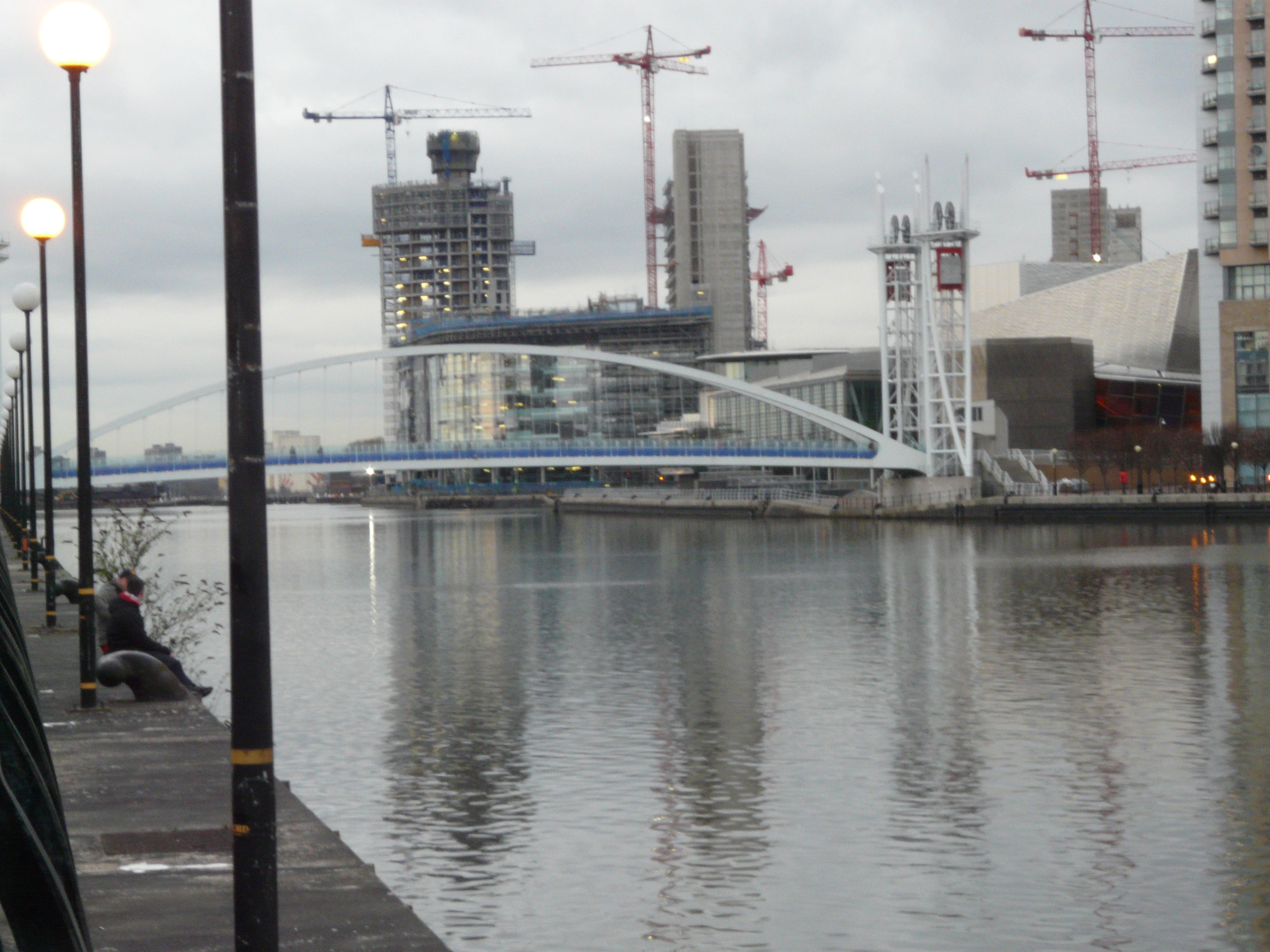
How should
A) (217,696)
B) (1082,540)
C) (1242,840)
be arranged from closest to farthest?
(1242,840) → (217,696) → (1082,540)

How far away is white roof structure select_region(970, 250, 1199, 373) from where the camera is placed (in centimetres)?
12350

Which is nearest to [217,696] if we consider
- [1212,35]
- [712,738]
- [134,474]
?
[712,738]

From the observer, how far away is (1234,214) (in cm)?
8988

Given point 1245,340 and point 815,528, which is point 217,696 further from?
point 1245,340

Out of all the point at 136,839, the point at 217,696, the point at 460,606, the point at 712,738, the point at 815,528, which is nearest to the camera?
the point at 136,839

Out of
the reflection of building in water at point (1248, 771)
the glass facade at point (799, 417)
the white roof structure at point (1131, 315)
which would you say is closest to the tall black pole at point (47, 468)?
the reflection of building in water at point (1248, 771)

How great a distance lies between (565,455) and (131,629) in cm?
8045

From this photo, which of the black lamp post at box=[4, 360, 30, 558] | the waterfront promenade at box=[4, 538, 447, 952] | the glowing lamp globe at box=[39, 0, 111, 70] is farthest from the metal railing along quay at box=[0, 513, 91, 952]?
the black lamp post at box=[4, 360, 30, 558]

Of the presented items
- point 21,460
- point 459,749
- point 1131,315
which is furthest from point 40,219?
point 1131,315

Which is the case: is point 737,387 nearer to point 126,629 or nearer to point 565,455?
point 565,455

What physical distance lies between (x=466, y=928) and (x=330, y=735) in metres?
8.58

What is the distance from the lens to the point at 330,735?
19297 millimetres

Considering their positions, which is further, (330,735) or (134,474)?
(134,474)

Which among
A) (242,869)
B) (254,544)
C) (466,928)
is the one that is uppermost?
(254,544)
